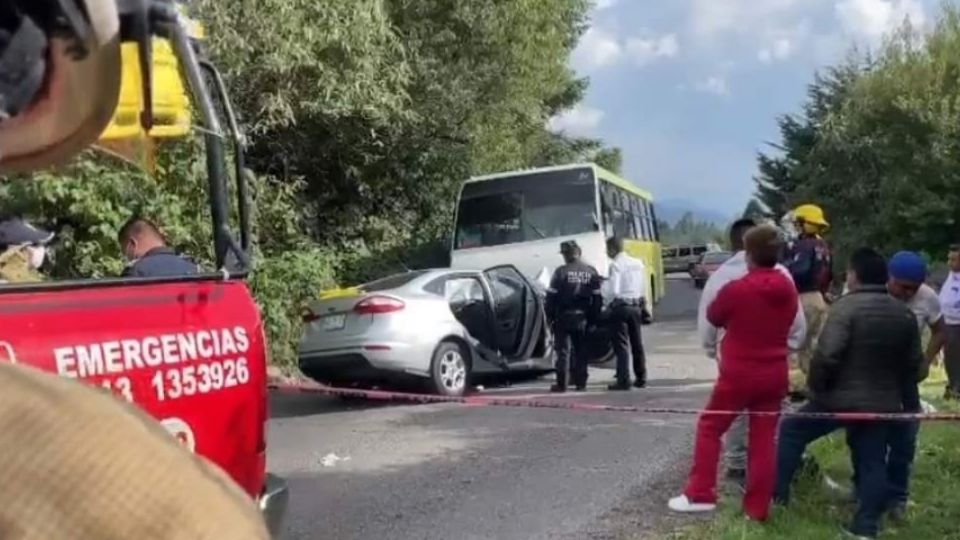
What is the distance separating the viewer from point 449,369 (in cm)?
1429

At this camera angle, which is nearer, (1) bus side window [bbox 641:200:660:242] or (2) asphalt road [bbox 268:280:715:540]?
(2) asphalt road [bbox 268:280:715:540]

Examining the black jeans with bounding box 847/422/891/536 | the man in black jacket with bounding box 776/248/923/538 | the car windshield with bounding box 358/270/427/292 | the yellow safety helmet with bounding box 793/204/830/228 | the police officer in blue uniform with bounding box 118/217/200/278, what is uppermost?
the yellow safety helmet with bounding box 793/204/830/228

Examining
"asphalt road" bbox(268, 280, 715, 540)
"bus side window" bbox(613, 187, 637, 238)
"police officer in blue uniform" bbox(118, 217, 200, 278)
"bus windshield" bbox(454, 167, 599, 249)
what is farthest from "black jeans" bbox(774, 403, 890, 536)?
"bus side window" bbox(613, 187, 637, 238)

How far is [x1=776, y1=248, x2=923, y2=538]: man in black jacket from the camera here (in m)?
7.23

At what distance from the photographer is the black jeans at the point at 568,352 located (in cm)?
1452

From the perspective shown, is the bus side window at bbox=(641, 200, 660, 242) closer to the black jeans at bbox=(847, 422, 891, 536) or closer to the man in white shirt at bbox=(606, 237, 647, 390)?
the man in white shirt at bbox=(606, 237, 647, 390)

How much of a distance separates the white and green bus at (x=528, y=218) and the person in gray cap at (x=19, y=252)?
15.0 metres

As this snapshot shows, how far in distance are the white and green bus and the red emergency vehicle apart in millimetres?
15424

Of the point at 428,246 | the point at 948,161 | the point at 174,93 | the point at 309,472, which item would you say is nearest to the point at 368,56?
the point at 428,246

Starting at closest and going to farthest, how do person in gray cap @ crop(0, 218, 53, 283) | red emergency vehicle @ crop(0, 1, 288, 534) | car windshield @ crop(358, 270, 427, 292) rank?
red emergency vehicle @ crop(0, 1, 288, 534), person in gray cap @ crop(0, 218, 53, 283), car windshield @ crop(358, 270, 427, 292)

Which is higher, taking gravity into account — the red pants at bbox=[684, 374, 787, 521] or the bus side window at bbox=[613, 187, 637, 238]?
the bus side window at bbox=[613, 187, 637, 238]

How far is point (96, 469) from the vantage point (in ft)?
4.12

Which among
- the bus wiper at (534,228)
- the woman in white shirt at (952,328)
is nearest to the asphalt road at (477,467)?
the woman in white shirt at (952,328)

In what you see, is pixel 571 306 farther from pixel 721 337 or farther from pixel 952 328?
pixel 721 337
